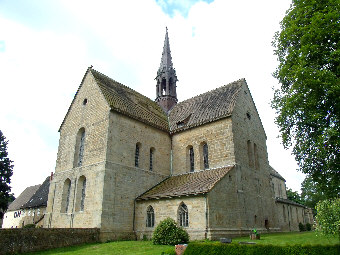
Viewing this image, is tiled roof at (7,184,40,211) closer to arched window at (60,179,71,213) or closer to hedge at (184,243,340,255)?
arched window at (60,179,71,213)

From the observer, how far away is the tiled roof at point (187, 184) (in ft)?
65.3

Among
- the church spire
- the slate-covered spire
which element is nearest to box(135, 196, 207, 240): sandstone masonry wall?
the church spire

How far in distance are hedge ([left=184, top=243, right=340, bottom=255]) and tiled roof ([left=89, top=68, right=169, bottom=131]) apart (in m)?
14.7

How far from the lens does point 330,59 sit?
15789mm

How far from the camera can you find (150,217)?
869 inches

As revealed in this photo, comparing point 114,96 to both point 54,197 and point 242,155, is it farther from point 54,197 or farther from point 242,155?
point 242,155

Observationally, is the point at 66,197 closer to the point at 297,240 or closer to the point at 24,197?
the point at 297,240

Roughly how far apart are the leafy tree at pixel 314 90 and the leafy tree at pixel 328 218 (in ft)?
11.3

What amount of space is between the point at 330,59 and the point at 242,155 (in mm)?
10938

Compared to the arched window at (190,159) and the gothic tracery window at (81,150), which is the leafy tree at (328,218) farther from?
the gothic tracery window at (81,150)

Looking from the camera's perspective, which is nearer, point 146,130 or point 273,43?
point 273,43

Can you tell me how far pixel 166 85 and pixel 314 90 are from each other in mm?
21606

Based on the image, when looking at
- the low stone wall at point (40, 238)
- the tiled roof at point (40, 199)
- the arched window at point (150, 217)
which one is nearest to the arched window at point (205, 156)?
the arched window at point (150, 217)

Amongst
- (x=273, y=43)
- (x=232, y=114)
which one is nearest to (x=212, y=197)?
(x=232, y=114)
